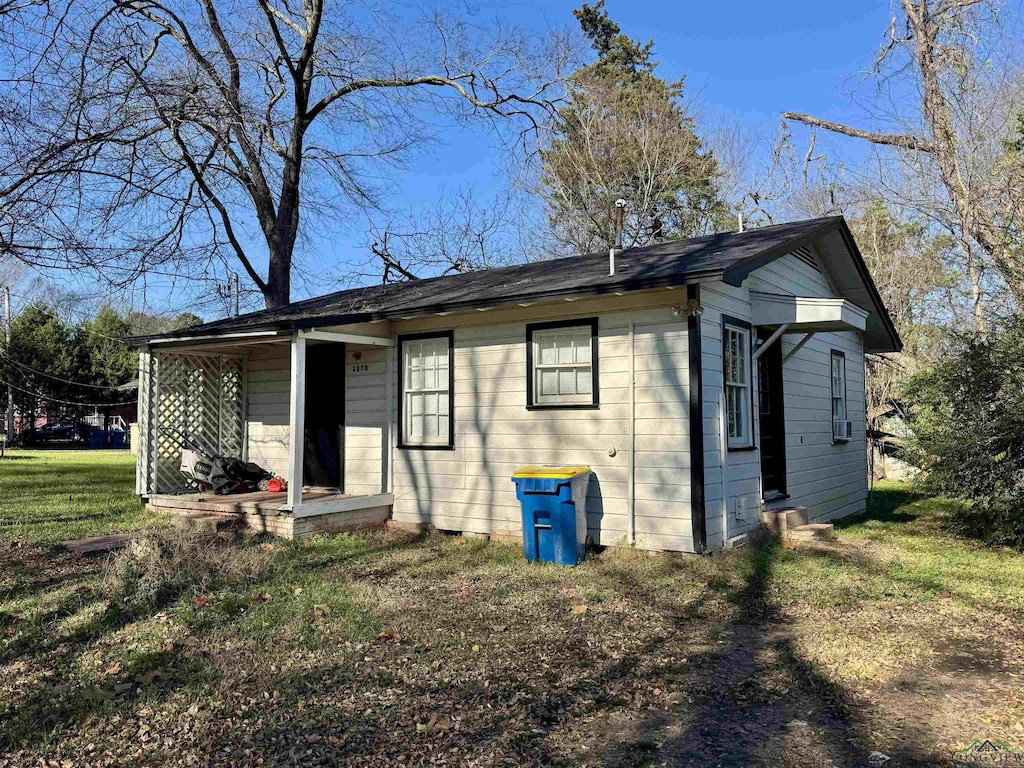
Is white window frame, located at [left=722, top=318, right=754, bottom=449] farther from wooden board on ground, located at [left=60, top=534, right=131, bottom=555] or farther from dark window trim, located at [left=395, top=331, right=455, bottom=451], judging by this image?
wooden board on ground, located at [left=60, top=534, right=131, bottom=555]

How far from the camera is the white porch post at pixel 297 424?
26.6 feet

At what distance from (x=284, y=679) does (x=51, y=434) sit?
38.8 m

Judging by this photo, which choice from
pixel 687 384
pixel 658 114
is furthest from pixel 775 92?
pixel 687 384

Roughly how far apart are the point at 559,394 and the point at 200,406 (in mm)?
6051

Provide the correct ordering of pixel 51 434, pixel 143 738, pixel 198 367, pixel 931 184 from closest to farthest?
pixel 143 738 → pixel 198 367 → pixel 931 184 → pixel 51 434

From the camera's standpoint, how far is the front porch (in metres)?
8.43

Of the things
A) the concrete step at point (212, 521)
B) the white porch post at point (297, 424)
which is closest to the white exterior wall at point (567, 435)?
the white porch post at point (297, 424)

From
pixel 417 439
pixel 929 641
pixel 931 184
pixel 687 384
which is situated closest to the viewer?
pixel 929 641

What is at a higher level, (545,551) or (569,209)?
(569,209)

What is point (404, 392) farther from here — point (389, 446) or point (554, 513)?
point (554, 513)

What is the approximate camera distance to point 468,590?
6.07 m

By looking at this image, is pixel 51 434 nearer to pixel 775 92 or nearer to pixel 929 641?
pixel 775 92

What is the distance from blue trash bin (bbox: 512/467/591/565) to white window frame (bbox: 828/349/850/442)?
5.61m

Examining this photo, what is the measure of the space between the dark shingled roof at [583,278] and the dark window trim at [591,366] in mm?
419
